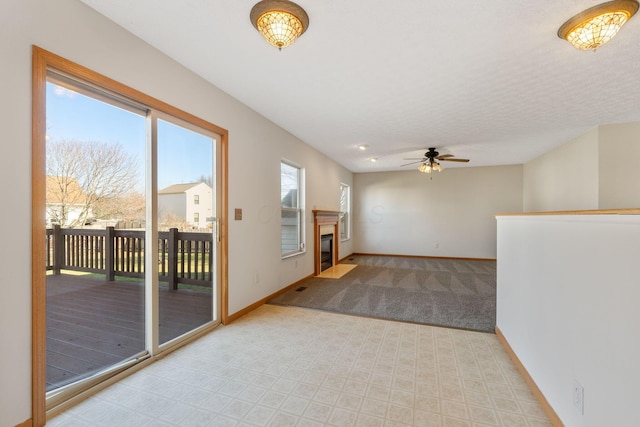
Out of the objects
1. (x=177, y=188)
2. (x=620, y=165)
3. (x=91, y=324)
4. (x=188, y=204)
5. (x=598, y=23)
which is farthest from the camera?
(x=620, y=165)

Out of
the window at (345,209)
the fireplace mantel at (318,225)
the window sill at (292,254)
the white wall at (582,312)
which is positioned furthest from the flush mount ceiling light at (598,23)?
the window at (345,209)

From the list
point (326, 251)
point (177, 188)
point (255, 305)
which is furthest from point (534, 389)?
point (326, 251)

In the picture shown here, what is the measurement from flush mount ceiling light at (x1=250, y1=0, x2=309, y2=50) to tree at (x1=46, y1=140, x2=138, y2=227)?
136cm

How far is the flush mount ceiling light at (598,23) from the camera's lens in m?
1.56

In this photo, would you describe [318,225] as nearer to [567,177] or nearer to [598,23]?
[598,23]

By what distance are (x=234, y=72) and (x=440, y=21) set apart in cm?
171

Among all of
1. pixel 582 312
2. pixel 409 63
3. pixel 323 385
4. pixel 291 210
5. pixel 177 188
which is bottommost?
pixel 323 385

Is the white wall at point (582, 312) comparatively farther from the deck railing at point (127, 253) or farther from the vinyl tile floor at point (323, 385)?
the deck railing at point (127, 253)

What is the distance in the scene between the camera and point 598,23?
163 cm

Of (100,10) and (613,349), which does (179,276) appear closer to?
(100,10)

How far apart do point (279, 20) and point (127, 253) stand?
78.4 inches

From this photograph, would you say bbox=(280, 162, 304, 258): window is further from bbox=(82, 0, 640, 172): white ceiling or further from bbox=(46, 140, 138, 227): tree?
bbox=(46, 140, 138, 227): tree

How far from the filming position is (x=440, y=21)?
5.70 ft

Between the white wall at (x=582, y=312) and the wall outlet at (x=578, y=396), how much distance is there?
3 cm
